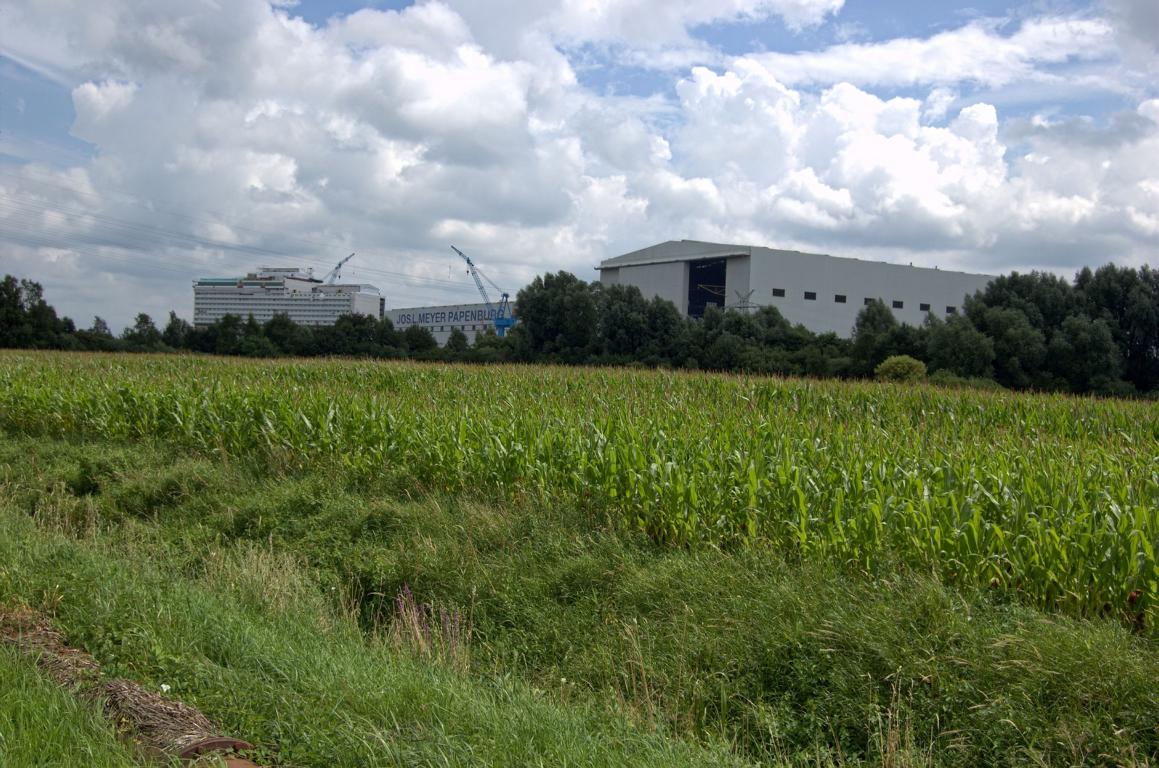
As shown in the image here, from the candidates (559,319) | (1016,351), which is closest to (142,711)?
(1016,351)

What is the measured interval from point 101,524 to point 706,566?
7900mm

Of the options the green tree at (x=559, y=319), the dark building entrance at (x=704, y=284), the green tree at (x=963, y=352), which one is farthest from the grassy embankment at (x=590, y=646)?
the dark building entrance at (x=704, y=284)

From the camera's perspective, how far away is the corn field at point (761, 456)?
6035 mm

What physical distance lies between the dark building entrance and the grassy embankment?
2802 inches

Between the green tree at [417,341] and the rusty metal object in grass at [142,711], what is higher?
the green tree at [417,341]

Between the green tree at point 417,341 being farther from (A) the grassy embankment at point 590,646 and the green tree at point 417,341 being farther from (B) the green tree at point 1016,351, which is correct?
(A) the grassy embankment at point 590,646

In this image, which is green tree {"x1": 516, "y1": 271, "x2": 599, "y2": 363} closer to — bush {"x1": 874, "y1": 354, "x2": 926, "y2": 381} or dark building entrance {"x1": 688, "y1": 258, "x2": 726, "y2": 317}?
dark building entrance {"x1": 688, "y1": 258, "x2": 726, "y2": 317}

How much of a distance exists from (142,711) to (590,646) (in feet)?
10.3

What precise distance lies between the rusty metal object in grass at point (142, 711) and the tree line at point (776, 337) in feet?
88.0

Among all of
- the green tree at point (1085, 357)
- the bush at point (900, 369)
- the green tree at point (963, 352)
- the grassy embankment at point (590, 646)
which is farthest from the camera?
the green tree at point (1085, 357)

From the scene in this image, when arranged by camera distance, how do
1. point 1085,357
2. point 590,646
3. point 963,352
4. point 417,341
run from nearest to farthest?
point 590,646
point 963,352
point 1085,357
point 417,341

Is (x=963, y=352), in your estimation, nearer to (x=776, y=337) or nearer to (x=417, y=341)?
(x=776, y=337)

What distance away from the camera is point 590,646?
640cm

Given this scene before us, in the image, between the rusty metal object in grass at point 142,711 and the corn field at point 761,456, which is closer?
the rusty metal object in grass at point 142,711
